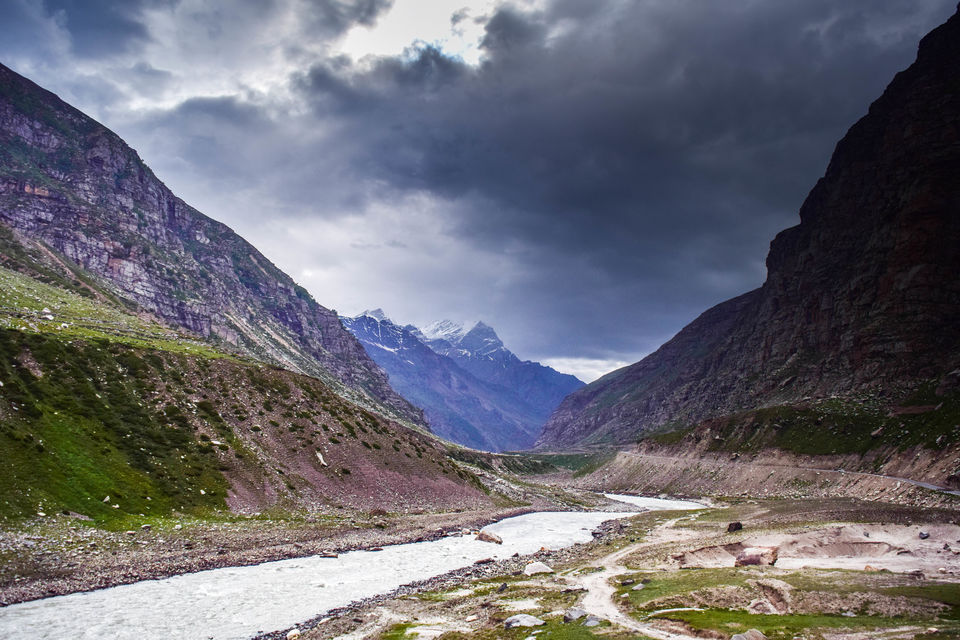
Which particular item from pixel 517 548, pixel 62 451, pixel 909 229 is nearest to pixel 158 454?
pixel 62 451

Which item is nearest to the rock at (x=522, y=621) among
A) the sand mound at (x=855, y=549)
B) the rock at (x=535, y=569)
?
the rock at (x=535, y=569)

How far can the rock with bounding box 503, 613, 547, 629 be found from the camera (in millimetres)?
26156

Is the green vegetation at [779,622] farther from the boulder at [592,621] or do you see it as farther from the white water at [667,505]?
the white water at [667,505]

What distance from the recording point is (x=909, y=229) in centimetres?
15050

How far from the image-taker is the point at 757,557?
1559 inches

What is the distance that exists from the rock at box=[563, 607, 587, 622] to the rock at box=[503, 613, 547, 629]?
3.97ft

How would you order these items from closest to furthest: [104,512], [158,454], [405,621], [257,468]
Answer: [405,621]
[104,512]
[158,454]
[257,468]

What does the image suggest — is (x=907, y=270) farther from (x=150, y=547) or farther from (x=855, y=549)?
(x=150, y=547)

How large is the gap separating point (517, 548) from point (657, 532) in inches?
856

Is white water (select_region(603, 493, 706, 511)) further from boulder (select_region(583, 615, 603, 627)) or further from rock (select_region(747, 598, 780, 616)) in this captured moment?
boulder (select_region(583, 615, 603, 627))

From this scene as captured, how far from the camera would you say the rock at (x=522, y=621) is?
85.8 feet

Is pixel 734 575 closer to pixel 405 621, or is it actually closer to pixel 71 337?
pixel 405 621

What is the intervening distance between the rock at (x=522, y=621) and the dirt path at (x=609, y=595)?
141 inches

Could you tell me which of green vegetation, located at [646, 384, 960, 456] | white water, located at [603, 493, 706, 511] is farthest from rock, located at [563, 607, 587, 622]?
white water, located at [603, 493, 706, 511]
